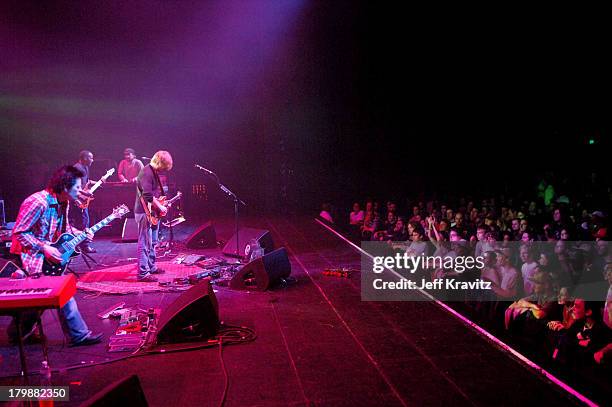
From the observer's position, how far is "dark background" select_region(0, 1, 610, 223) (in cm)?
866

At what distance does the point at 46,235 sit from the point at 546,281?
4.27 m

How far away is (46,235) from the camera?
3.12m

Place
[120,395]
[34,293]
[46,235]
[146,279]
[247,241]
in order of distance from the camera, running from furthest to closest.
A: [247,241], [146,279], [46,235], [34,293], [120,395]

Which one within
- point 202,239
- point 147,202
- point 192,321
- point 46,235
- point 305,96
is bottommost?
point 192,321

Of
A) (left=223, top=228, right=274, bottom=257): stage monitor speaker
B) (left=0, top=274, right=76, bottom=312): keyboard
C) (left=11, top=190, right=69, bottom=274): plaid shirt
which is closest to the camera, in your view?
(left=0, top=274, right=76, bottom=312): keyboard

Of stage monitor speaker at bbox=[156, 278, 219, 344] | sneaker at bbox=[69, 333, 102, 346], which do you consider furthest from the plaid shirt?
stage monitor speaker at bbox=[156, 278, 219, 344]

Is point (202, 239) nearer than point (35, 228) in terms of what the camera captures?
No

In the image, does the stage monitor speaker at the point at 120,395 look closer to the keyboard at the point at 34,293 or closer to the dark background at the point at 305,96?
the keyboard at the point at 34,293

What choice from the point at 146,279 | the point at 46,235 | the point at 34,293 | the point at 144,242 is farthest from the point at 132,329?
the point at 144,242

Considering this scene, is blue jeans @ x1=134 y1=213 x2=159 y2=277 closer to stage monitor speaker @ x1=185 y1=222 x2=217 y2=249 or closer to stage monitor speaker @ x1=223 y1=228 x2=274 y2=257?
stage monitor speaker @ x1=223 y1=228 x2=274 y2=257

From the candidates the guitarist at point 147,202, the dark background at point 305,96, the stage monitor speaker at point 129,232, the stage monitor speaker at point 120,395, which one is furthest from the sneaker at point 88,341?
the dark background at point 305,96

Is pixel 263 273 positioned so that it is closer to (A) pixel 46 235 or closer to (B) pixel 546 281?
(A) pixel 46 235

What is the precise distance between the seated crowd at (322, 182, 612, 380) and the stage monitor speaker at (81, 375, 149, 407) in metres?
2.34

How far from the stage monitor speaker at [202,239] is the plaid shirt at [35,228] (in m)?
3.41
